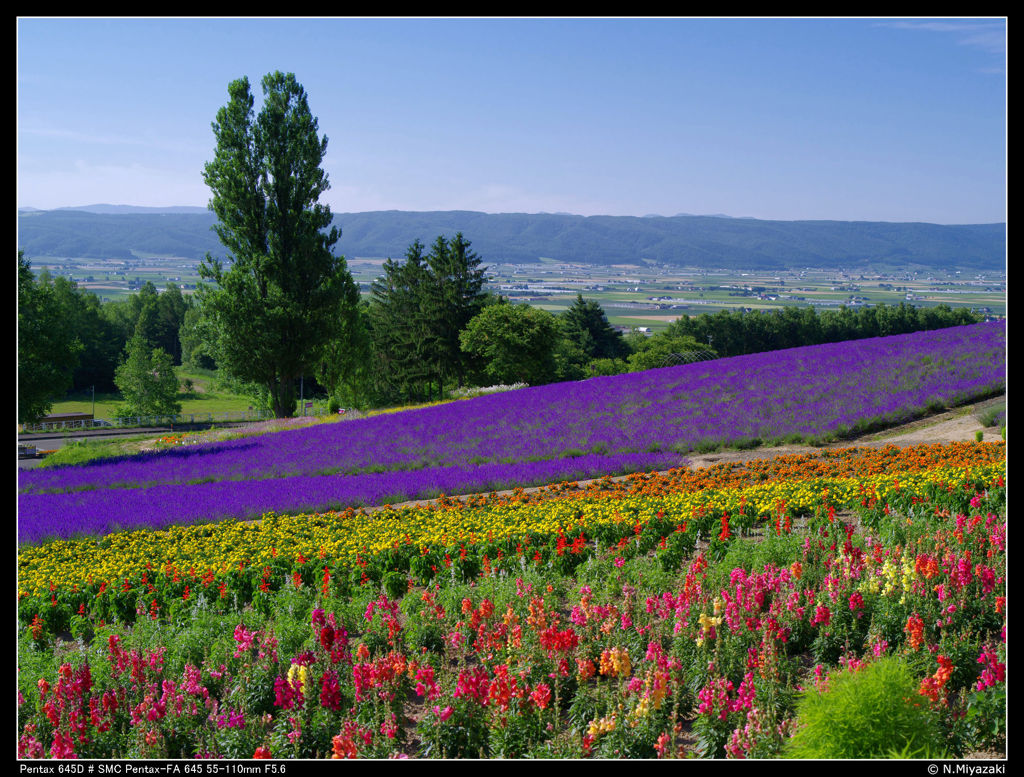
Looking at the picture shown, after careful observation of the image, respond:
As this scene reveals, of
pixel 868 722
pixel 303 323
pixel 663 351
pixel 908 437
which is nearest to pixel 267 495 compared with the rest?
pixel 868 722

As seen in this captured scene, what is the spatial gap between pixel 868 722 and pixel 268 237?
30.8 m

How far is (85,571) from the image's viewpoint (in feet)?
32.9

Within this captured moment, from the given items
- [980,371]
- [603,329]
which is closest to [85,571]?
[980,371]

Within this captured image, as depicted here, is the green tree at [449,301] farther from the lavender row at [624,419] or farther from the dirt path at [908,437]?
the dirt path at [908,437]

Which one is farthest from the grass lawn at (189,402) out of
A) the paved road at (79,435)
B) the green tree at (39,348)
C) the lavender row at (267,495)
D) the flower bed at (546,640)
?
the flower bed at (546,640)

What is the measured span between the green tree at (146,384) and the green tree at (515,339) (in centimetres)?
2273

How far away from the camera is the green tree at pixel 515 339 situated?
50219 millimetres

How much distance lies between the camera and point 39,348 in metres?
23.5

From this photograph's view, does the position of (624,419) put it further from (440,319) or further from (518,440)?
(440,319)

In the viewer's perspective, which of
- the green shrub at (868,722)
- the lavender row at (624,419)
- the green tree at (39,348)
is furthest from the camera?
the green tree at (39,348)

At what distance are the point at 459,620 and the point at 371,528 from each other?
15.5 feet

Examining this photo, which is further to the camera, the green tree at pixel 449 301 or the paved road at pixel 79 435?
the green tree at pixel 449 301

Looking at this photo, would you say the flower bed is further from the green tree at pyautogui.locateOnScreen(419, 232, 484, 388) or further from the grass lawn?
the grass lawn

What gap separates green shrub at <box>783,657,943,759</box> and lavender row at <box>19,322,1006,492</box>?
13.2 metres
